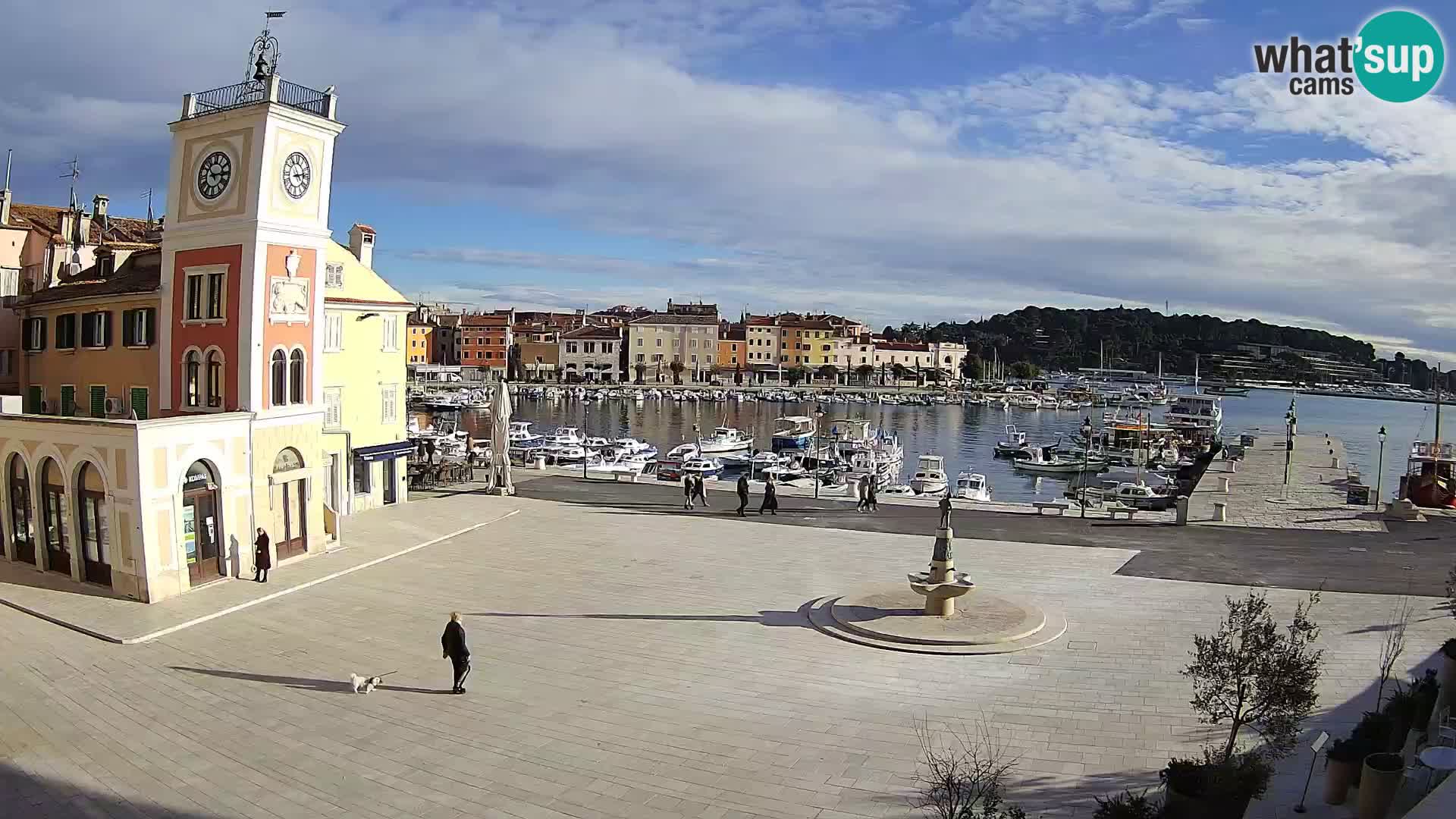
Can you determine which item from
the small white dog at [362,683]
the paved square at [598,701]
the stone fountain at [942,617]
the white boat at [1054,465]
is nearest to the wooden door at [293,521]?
the paved square at [598,701]

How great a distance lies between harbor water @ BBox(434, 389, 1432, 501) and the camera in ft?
218

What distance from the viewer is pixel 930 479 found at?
48.2 metres

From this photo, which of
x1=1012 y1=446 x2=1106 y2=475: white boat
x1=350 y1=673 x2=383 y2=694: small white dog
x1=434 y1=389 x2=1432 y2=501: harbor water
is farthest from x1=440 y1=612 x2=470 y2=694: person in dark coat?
x1=1012 y1=446 x2=1106 y2=475: white boat

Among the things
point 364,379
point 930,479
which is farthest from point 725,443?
point 364,379

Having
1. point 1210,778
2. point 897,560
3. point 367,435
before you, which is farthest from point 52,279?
point 1210,778

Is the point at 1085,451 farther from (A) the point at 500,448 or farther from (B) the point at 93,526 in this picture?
(B) the point at 93,526

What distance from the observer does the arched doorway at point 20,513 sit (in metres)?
19.0

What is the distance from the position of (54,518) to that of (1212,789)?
19.9 meters

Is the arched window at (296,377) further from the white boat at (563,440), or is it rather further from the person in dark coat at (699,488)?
the white boat at (563,440)

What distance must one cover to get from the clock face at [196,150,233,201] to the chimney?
11125 millimetres

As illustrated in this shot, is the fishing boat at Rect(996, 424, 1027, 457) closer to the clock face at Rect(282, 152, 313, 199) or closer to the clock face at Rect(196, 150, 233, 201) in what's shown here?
the clock face at Rect(282, 152, 313, 199)

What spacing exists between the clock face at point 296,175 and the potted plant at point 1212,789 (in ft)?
62.9

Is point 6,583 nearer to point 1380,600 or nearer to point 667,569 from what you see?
point 667,569

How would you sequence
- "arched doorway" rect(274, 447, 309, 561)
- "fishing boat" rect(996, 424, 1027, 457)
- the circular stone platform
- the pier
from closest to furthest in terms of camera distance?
the circular stone platform → "arched doorway" rect(274, 447, 309, 561) → the pier → "fishing boat" rect(996, 424, 1027, 457)
